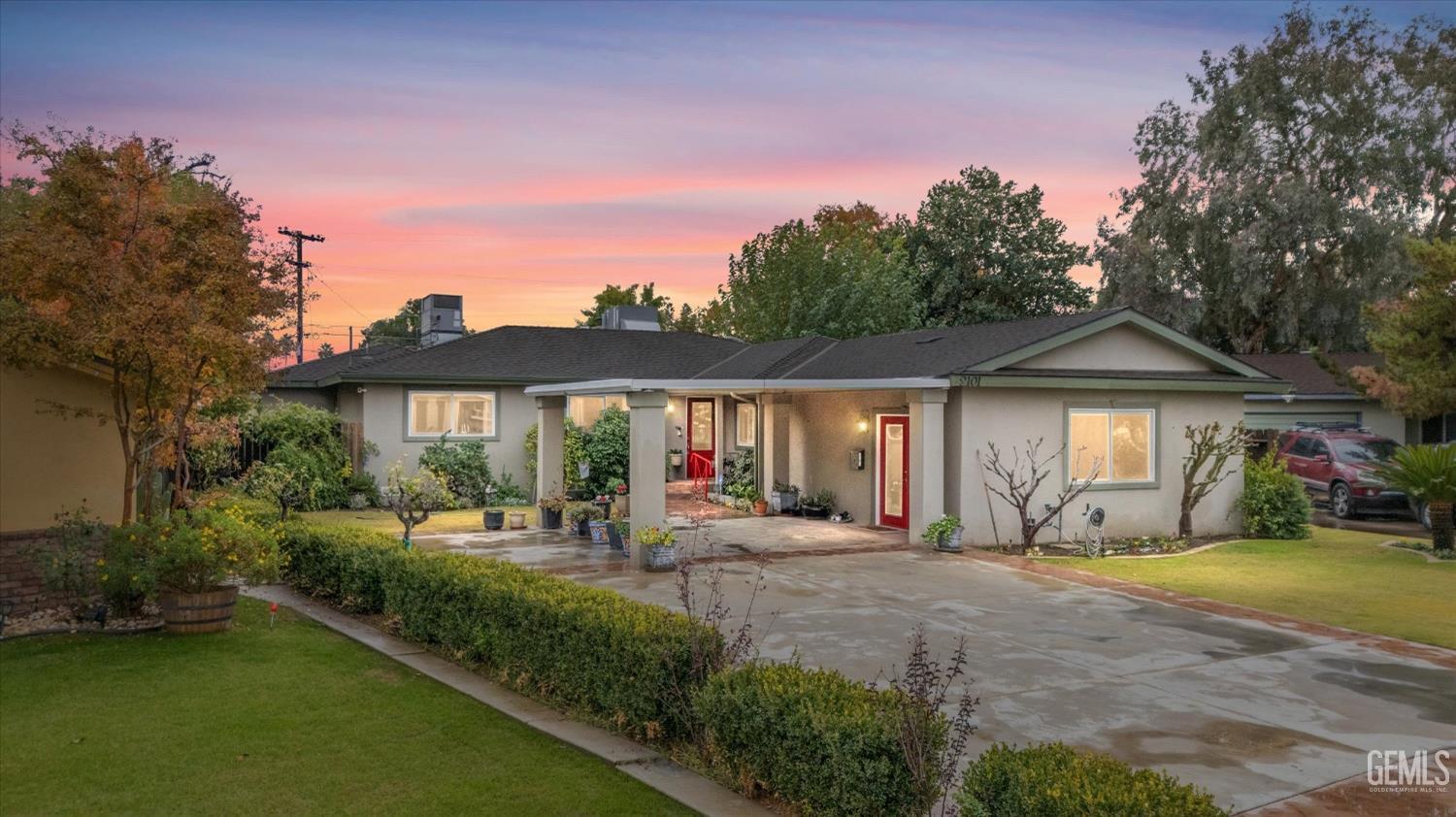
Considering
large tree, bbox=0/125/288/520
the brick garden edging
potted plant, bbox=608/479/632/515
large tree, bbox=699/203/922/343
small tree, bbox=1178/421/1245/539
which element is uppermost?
large tree, bbox=699/203/922/343

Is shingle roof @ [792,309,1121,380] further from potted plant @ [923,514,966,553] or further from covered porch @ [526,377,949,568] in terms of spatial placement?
potted plant @ [923,514,966,553]

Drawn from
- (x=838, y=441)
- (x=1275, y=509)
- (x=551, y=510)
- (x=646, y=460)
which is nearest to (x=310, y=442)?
(x=551, y=510)

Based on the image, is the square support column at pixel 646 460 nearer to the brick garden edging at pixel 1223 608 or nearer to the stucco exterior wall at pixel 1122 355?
the brick garden edging at pixel 1223 608

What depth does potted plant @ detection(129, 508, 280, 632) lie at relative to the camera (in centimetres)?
909

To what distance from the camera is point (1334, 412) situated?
27766mm

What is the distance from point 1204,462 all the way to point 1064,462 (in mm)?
2656

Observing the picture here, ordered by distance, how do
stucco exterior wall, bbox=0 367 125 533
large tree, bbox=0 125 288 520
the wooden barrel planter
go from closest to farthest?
large tree, bbox=0 125 288 520
the wooden barrel planter
stucco exterior wall, bbox=0 367 125 533

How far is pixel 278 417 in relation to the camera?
68.0ft

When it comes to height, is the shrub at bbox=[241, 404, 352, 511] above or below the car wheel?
above

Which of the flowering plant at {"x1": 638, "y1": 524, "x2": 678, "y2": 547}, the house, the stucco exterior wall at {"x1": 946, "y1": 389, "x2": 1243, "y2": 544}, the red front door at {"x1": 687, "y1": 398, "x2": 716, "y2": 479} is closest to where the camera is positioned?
the flowering plant at {"x1": 638, "y1": 524, "x2": 678, "y2": 547}

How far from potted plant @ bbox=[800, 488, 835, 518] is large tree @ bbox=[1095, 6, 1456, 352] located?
23767 mm

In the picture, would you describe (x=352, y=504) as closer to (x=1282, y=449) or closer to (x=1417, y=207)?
(x=1282, y=449)

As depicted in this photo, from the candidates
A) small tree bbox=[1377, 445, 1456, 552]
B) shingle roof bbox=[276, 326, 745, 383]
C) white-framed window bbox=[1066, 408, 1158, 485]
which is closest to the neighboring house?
small tree bbox=[1377, 445, 1456, 552]

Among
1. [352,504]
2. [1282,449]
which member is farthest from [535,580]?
[1282,449]
